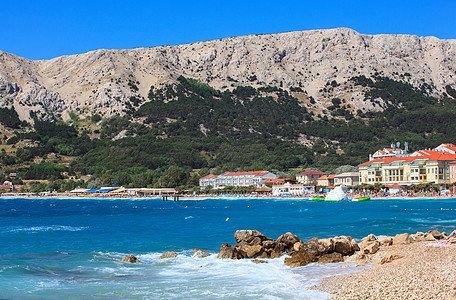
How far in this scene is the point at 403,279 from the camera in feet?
49.9

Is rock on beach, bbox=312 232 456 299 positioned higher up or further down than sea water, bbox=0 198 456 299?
higher up

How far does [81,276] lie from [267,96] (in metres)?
156

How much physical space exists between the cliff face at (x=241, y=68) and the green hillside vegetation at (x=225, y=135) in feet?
19.4

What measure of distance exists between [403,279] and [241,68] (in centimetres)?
17379

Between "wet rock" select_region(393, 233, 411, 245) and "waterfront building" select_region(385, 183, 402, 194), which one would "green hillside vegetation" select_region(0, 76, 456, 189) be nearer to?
"waterfront building" select_region(385, 183, 402, 194)

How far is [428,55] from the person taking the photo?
188500mm

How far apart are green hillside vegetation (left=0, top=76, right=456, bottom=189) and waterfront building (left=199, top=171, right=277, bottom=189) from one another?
449cm

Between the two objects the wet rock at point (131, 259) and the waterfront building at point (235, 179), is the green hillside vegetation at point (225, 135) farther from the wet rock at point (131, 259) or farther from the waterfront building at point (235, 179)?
the wet rock at point (131, 259)

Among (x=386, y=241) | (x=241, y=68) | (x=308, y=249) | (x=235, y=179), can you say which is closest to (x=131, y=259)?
(x=308, y=249)

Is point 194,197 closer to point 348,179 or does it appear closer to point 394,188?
point 348,179

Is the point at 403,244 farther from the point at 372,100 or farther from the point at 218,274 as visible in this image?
the point at 372,100

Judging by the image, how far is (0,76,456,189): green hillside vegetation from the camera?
12731 cm

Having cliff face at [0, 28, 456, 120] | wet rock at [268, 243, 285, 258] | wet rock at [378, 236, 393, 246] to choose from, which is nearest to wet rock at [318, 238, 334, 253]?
wet rock at [268, 243, 285, 258]

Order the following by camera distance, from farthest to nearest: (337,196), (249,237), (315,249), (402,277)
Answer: (337,196)
(249,237)
(315,249)
(402,277)
